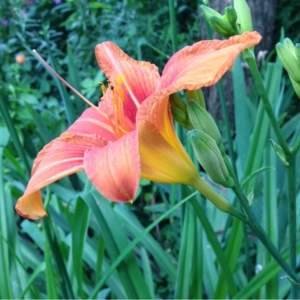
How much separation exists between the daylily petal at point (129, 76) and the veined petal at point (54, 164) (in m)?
0.07

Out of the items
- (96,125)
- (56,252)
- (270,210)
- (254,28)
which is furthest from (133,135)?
(254,28)

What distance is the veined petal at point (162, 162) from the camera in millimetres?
404

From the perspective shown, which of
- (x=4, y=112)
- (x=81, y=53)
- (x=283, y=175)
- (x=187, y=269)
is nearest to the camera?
(x=4, y=112)

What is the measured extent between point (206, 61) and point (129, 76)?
0.16 m

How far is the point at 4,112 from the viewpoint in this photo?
2.04 ft

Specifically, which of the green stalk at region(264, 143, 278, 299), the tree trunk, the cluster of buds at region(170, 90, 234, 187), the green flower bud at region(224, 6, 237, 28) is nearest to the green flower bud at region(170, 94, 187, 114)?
the cluster of buds at region(170, 90, 234, 187)

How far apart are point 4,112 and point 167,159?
12.4 inches

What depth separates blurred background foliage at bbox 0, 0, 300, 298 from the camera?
0.77m

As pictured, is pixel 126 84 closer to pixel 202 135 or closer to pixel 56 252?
pixel 202 135

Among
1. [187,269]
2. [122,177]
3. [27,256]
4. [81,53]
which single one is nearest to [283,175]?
[187,269]

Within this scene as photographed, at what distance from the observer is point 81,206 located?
76 centimetres

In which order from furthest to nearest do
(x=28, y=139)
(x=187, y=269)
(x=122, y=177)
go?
(x=28, y=139) < (x=187, y=269) < (x=122, y=177)

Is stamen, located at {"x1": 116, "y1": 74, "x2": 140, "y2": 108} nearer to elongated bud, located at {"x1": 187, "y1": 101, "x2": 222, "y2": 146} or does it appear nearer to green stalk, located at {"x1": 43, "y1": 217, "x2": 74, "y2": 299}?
elongated bud, located at {"x1": 187, "y1": 101, "x2": 222, "y2": 146}

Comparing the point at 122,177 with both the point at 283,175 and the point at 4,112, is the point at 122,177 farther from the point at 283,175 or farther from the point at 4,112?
the point at 283,175
